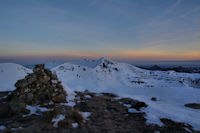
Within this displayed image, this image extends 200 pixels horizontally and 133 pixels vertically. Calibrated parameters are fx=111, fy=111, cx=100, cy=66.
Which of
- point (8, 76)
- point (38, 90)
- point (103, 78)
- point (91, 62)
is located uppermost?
point (91, 62)

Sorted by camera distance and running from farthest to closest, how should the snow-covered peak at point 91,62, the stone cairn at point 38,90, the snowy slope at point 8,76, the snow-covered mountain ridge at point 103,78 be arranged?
the snow-covered peak at point 91,62, the snow-covered mountain ridge at point 103,78, the snowy slope at point 8,76, the stone cairn at point 38,90

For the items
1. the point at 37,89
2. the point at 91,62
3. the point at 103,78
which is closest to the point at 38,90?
the point at 37,89

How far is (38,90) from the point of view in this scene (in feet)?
32.8

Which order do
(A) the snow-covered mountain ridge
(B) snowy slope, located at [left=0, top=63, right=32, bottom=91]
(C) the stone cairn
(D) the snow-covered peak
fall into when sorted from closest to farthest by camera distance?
(C) the stone cairn < (B) snowy slope, located at [left=0, top=63, right=32, bottom=91] < (A) the snow-covered mountain ridge < (D) the snow-covered peak

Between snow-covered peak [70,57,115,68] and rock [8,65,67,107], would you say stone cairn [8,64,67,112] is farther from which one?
snow-covered peak [70,57,115,68]

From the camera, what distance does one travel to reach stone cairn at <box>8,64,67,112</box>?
870cm

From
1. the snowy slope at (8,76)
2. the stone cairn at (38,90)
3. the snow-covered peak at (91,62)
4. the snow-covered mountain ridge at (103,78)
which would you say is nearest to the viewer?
the stone cairn at (38,90)

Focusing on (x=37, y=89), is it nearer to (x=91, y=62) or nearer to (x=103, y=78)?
(x=103, y=78)

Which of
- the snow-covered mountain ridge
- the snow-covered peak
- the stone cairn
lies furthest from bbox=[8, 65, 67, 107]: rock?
Answer: the snow-covered peak

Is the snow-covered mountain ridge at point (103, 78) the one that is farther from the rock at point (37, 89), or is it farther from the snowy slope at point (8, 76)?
the rock at point (37, 89)

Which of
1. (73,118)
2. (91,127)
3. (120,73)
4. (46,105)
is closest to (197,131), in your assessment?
(91,127)

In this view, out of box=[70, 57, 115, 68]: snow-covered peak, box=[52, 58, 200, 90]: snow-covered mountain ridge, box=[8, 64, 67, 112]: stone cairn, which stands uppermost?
box=[70, 57, 115, 68]: snow-covered peak

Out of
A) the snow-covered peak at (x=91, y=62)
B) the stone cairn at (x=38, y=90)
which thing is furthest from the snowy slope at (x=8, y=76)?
the snow-covered peak at (x=91, y=62)

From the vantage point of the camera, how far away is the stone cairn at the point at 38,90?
28.6 ft
